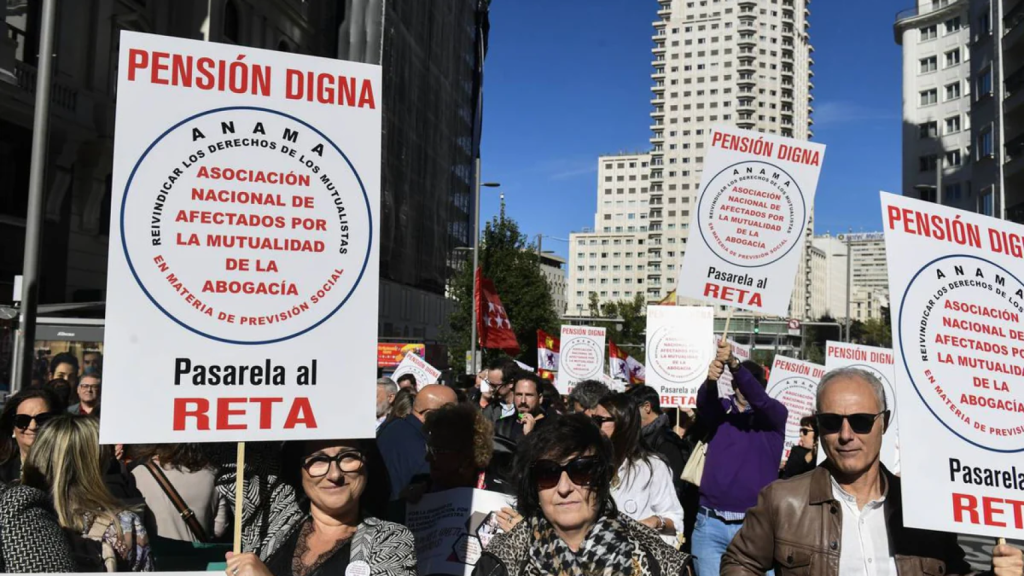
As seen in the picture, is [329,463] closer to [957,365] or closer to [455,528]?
A: [455,528]

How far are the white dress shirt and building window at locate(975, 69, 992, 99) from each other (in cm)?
4484

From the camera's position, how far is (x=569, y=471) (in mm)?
3182

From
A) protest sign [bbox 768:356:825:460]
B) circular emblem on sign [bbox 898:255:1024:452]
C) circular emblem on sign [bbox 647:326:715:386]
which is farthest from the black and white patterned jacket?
→ circular emblem on sign [bbox 647:326:715:386]

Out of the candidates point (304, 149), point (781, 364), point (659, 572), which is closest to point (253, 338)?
point (304, 149)

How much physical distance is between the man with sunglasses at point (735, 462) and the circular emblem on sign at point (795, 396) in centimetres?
369

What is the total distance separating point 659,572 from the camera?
116 inches

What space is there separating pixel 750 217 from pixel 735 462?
195cm

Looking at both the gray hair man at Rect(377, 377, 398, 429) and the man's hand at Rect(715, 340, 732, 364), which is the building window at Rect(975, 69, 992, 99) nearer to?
the gray hair man at Rect(377, 377, 398, 429)

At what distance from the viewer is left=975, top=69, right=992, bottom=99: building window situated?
4312 centimetres

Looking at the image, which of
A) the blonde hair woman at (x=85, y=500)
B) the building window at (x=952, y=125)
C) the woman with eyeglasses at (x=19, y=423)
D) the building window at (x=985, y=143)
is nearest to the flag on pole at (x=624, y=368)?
the woman with eyeglasses at (x=19, y=423)

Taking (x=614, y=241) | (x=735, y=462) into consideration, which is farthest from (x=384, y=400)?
(x=614, y=241)

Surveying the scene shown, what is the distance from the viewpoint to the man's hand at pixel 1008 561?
2834mm

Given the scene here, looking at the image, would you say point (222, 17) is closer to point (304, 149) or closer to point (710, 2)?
point (304, 149)

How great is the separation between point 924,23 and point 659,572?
228 feet
